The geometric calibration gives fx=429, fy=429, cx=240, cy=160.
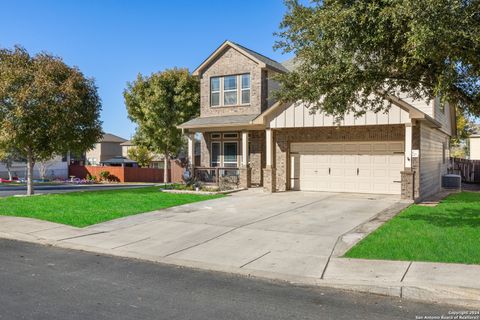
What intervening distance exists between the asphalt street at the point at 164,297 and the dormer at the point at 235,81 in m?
16.4

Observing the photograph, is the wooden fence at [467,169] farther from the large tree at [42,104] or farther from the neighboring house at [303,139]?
the large tree at [42,104]

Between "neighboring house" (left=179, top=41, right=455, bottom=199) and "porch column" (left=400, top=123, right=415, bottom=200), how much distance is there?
4cm

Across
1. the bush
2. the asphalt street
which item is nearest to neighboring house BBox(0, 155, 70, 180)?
the bush

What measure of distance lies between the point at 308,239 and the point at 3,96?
15.7 metres

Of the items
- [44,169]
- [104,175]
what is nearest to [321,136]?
[104,175]

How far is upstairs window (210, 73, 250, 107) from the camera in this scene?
23.6m

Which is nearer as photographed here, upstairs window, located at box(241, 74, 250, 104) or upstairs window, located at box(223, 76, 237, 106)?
upstairs window, located at box(241, 74, 250, 104)

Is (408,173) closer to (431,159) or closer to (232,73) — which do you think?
(431,159)

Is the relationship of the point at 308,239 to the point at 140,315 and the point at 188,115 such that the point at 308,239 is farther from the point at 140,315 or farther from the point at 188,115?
the point at 188,115

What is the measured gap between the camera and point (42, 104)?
18938 mm

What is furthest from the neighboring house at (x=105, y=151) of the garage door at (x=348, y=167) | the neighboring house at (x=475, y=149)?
the garage door at (x=348, y=167)

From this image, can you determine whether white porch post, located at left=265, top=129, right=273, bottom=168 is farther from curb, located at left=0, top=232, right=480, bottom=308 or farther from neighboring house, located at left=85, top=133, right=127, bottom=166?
neighboring house, located at left=85, top=133, right=127, bottom=166

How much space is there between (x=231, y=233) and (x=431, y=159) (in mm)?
14087

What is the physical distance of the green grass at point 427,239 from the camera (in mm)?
7875
